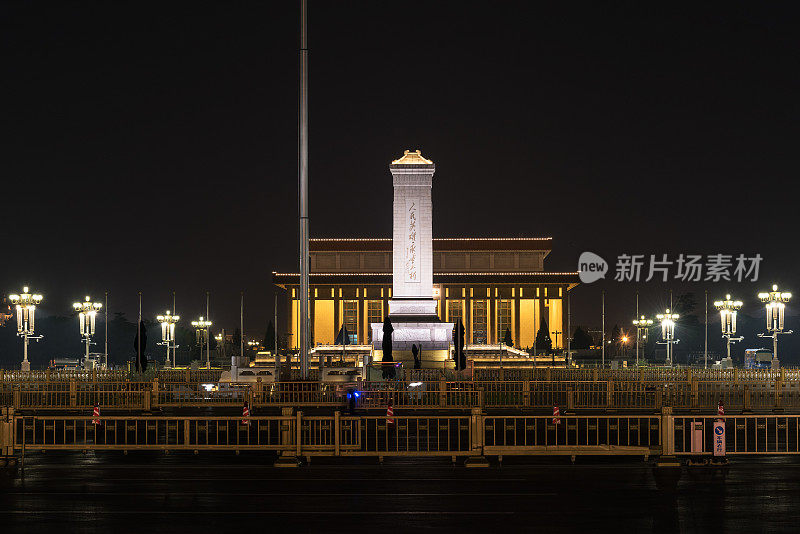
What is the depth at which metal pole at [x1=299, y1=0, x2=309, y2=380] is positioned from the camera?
3064 centimetres

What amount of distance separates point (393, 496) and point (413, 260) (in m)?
42.1

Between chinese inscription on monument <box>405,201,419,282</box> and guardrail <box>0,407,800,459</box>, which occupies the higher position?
chinese inscription on monument <box>405,201,419,282</box>

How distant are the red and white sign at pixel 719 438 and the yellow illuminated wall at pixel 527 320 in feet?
256

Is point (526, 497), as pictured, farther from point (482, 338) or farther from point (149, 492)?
point (482, 338)

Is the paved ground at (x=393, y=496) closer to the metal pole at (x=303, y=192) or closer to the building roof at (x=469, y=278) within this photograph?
the metal pole at (x=303, y=192)

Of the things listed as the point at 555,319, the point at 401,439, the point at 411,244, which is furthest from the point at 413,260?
the point at 555,319

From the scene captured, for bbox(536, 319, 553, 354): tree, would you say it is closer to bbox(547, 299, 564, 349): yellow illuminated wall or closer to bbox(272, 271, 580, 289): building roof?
bbox(272, 271, 580, 289): building roof

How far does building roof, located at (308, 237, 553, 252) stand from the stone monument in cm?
4359

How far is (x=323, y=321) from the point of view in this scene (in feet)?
316

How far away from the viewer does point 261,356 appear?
78375 mm

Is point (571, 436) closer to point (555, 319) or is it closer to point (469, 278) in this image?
point (469, 278)
